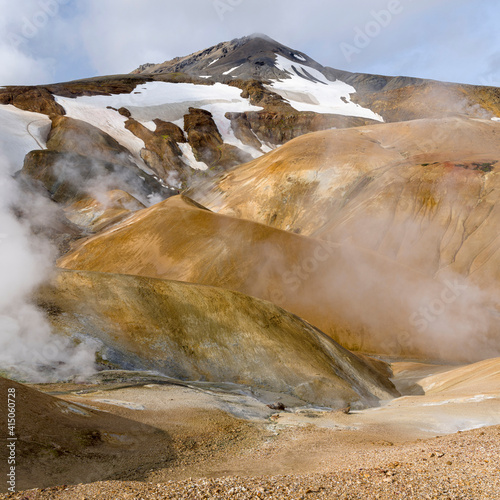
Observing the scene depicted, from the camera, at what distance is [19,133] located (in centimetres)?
8138

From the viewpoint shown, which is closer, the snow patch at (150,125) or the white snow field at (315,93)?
the snow patch at (150,125)

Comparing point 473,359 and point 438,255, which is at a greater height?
point 438,255

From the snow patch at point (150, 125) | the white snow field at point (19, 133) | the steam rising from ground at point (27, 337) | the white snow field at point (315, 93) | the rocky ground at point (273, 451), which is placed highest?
the white snow field at point (315, 93)

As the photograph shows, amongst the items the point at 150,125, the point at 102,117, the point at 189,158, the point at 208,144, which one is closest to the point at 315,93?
the point at 208,144

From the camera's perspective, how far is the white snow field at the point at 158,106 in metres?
100

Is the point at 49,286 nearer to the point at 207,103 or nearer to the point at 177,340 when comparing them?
the point at 177,340

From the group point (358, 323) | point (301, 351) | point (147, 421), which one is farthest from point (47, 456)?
point (358, 323)

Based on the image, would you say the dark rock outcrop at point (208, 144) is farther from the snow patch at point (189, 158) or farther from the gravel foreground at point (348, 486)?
the gravel foreground at point (348, 486)

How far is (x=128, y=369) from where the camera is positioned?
16.9 meters

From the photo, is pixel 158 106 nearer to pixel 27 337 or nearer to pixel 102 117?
pixel 102 117

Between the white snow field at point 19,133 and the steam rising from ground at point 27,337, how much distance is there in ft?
199

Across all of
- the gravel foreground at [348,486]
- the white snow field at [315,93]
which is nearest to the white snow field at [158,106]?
the white snow field at [315,93]

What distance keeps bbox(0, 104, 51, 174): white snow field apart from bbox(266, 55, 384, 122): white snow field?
2870 inches

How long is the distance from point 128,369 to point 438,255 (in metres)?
40.9
